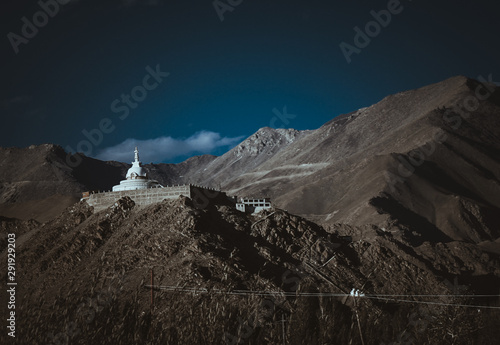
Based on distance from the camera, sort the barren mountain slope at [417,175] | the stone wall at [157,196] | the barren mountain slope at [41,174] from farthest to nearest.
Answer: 1. the barren mountain slope at [41,174]
2. the barren mountain slope at [417,175]
3. the stone wall at [157,196]

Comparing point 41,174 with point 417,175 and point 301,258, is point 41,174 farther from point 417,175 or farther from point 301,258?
point 301,258

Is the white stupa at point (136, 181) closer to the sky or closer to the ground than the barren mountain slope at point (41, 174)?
closer to the ground

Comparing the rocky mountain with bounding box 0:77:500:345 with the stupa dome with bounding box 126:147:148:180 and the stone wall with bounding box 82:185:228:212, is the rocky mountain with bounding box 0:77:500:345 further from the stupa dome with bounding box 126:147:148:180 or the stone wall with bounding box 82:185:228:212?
the stupa dome with bounding box 126:147:148:180

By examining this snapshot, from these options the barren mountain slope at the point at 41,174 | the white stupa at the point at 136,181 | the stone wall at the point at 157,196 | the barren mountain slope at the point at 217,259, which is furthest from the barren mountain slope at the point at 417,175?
the barren mountain slope at the point at 41,174

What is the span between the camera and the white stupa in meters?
50.4

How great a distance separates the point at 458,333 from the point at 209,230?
30.6 metres

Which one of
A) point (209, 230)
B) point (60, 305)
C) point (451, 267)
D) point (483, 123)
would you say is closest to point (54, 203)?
point (209, 230)

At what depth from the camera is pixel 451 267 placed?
53.6 m

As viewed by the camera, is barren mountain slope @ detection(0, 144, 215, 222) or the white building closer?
the white building

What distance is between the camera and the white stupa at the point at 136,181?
50375 millimetres

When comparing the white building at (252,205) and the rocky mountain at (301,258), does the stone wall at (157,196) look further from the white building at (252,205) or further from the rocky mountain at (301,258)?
the white building at (252,205)

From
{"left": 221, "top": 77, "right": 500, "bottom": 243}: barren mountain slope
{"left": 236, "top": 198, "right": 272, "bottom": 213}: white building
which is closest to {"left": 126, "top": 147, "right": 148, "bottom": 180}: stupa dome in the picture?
{"left": 236, "top": 198, "right": 272, "bottom": 213}: white building

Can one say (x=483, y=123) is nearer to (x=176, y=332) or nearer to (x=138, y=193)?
(x=138, y=193)

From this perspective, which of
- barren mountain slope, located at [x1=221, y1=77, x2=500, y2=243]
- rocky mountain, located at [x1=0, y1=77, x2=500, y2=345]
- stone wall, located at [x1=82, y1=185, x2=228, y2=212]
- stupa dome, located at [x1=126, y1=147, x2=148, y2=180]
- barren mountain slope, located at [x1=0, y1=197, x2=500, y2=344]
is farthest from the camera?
barren mountain slope, located at [x1=221, y1=77, x2=500, y2=243]
